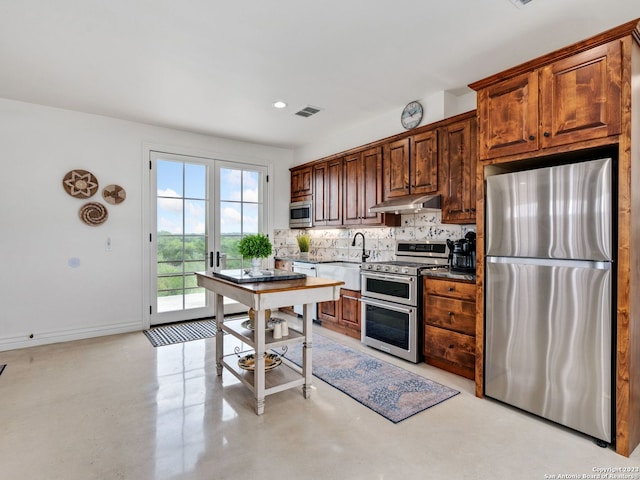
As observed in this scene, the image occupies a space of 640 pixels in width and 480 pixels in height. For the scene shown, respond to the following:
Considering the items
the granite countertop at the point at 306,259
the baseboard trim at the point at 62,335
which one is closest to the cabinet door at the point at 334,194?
the granite countertop at the point at 306,259

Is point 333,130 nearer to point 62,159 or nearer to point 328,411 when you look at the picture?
point 62,159

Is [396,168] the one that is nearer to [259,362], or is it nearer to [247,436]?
[259,362]

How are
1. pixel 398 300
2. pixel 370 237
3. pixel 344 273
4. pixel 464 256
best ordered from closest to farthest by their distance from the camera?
pixel 464 256, pixel 398 300, pixel 344 273, pixel 370 237

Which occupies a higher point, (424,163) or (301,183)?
(301,183)

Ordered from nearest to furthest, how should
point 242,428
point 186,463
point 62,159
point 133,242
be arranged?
point 186,463 < point 242,428 < point 62,159 < point 133,242

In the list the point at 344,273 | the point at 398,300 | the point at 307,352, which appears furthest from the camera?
the point at 344,273

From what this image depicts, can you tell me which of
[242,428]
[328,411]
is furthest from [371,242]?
[242,428]

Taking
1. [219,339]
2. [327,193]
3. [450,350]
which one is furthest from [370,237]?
[219,339]

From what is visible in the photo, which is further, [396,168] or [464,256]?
[396,168]

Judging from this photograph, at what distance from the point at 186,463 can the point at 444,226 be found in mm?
3157

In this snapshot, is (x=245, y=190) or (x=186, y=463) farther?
(x=245, y=190)

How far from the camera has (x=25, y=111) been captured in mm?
3848

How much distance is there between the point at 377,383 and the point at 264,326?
1.15 metres

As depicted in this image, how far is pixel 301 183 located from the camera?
561cm
